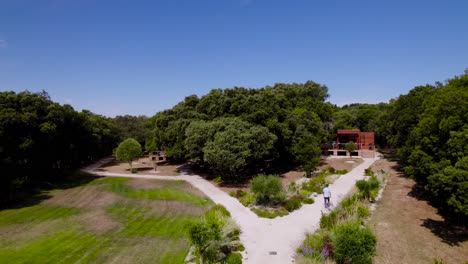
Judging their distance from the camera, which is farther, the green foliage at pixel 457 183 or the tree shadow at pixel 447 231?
the tree shadow at pixel 447 231

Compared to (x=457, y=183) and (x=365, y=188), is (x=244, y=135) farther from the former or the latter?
(x=457, y=183)

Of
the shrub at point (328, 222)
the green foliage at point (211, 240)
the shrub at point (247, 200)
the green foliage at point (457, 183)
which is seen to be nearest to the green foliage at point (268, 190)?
the shrub at point (247, 200)

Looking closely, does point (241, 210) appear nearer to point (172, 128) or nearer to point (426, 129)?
point (426, 129)

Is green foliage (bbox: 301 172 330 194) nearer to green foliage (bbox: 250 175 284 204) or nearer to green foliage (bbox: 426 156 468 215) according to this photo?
green foliage (bbox: 250 175 284 204)

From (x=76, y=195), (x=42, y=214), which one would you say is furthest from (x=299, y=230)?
(x=76, y=195)

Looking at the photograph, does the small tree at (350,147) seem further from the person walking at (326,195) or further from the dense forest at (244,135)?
the person walking at (326,195)

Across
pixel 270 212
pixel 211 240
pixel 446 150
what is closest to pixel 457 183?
pixel 446 150
